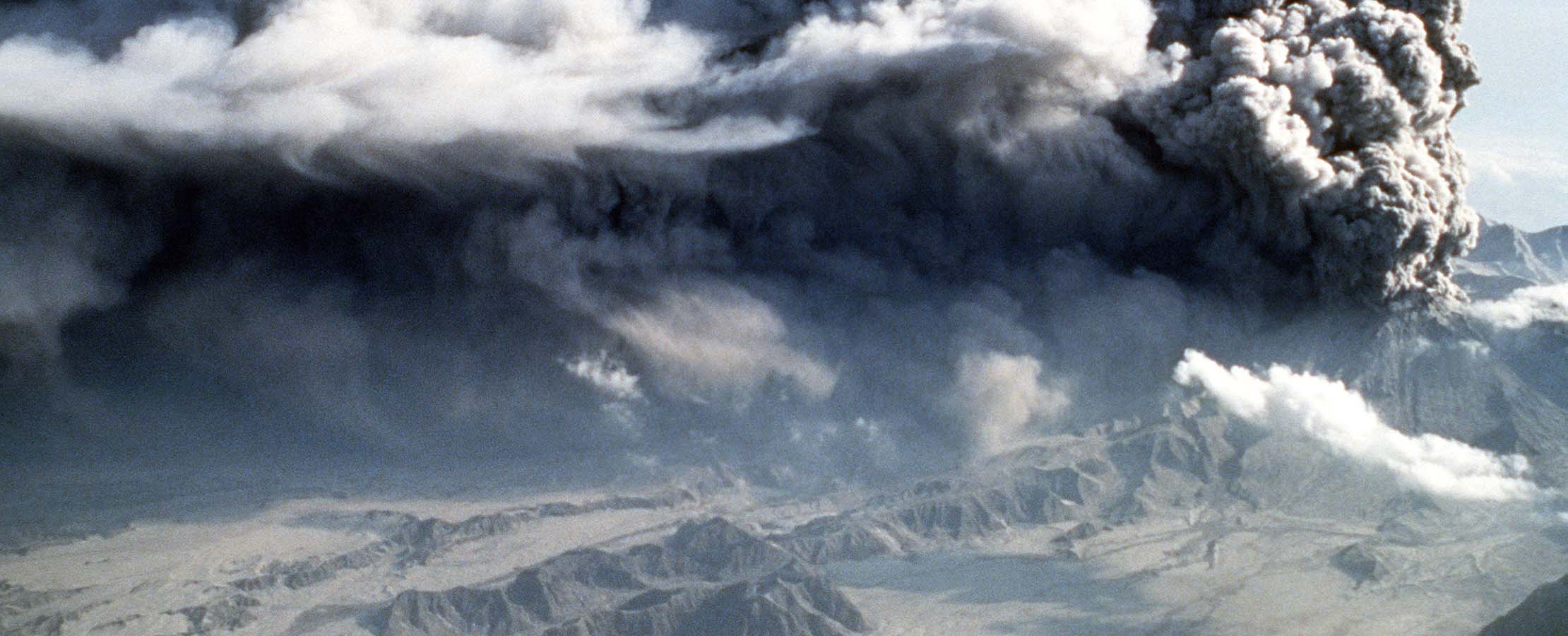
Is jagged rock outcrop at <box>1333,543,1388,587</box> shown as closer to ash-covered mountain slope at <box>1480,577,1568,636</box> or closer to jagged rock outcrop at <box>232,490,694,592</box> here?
ash-covered mountain slope at <box>1480,577,1568,636</box>

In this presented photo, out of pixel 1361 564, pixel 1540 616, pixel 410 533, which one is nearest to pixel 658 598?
pixel 410 533

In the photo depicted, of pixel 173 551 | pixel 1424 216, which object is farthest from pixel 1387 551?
pixel 1424 216

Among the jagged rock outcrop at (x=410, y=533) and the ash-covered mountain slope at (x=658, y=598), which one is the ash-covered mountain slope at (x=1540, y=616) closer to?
the ash-covered mountain slope at (x=658, y=598)

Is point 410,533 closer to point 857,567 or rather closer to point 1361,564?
point 857,567

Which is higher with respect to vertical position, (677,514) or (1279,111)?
(677,514)

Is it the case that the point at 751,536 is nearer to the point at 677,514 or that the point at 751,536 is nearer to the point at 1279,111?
the point at 677,514
